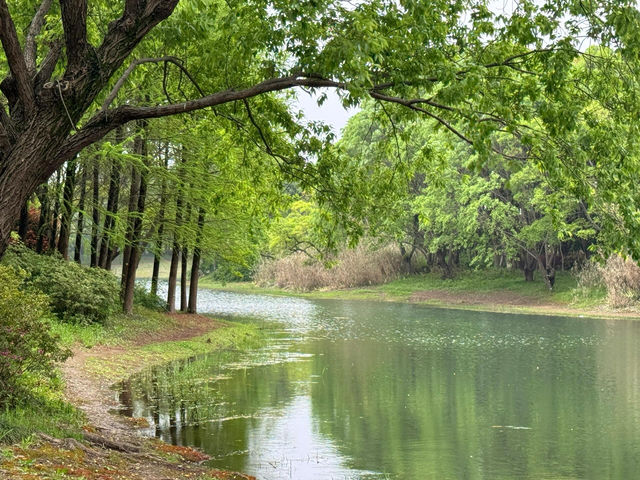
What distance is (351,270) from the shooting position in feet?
197

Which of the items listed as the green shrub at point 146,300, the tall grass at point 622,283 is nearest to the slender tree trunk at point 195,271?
the green shrub at point 146,300

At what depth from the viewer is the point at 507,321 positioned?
37562mm

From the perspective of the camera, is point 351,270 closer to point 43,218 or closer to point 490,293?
point 490,293

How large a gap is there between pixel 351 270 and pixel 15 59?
173 feet

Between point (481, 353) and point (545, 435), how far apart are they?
449 inches

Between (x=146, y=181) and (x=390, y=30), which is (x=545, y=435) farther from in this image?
(x=146, y=181)

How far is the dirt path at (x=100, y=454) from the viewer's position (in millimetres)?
7574

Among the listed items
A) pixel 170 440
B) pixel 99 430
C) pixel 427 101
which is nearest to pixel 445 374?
pixel 170 440

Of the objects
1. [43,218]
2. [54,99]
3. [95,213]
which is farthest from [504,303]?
[54,99]

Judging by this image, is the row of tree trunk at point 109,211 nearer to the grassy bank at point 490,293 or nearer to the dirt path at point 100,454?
the dirt path at point 100,454

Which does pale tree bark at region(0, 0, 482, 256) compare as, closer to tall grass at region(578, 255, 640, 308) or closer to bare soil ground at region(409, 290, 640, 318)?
bare soil ground at region(409, 290, 640, 318)

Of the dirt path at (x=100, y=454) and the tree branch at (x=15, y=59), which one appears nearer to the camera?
the tree branch at (x=15, y=59)

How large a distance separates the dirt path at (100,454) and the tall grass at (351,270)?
1723 inches

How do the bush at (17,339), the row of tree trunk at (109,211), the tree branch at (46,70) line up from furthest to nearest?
the row of tree trunk at (109,211), the bush at (17,339), the tree branch at (46,70)
